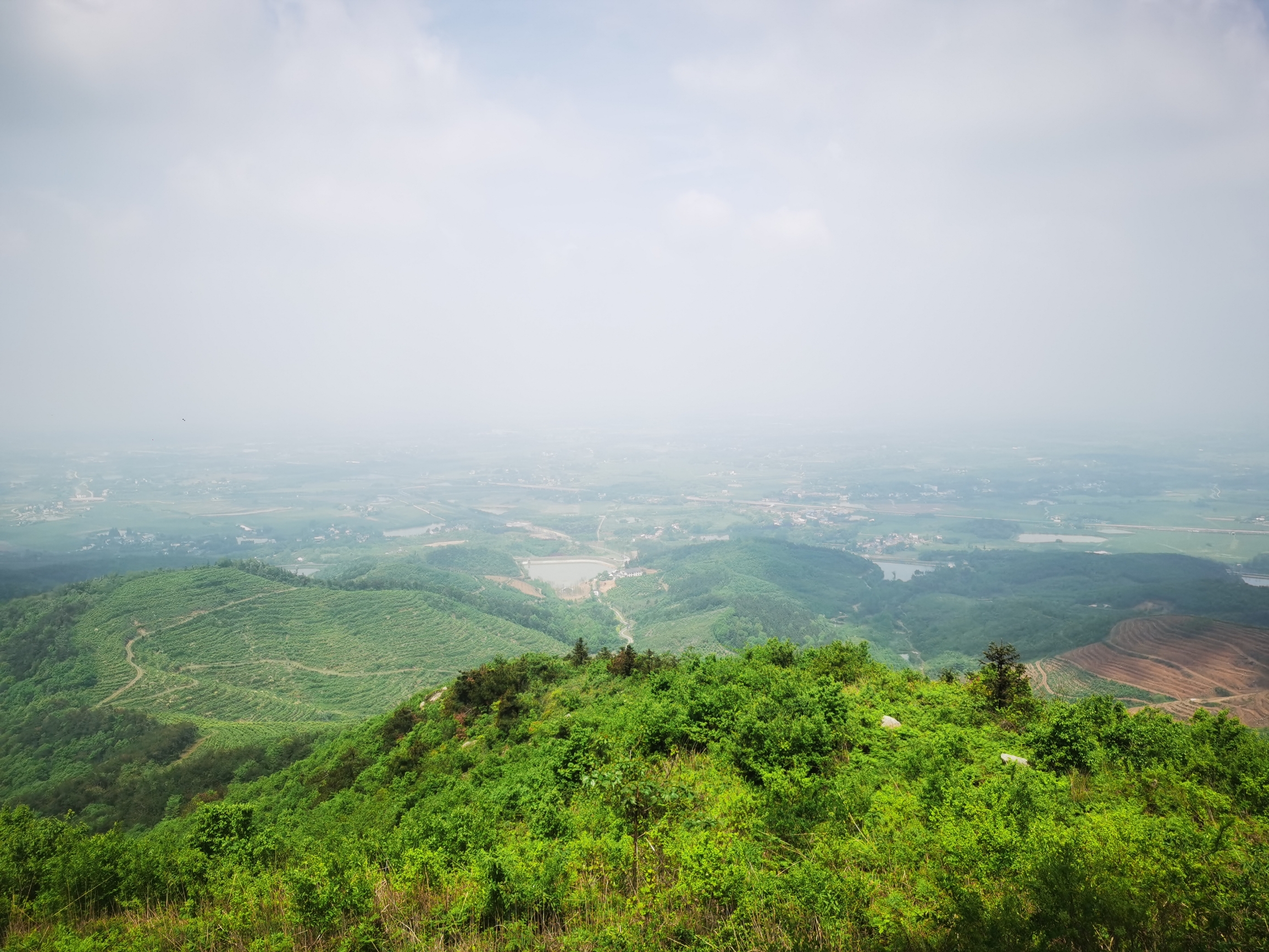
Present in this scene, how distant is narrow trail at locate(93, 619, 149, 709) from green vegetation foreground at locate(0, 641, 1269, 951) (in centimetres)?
3929

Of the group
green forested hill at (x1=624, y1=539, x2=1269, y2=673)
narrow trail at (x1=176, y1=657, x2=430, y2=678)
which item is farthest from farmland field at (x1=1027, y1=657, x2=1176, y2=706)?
narrow trail at (x1=176, y1=657, x2=430, y2=678)

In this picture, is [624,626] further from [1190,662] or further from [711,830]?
[711,830]

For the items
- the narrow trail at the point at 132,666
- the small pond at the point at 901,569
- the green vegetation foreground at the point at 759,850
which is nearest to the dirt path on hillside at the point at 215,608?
the narrow trail at the point at 132,666

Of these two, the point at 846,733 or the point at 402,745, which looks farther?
the point at 402,745

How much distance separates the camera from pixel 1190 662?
111 feet

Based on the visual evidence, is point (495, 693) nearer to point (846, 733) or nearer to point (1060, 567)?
point (846, 733)

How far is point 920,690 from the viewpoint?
12.8 m

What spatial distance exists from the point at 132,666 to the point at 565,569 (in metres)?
58.2

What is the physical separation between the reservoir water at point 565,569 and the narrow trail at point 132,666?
47510 millimetres

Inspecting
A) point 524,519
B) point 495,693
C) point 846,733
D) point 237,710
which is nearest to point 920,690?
point 846,733

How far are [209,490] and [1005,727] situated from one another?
182956mm

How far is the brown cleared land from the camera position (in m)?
28.0

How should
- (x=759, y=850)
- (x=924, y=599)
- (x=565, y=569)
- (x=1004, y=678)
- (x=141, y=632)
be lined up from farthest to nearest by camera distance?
(x=565, y=569)
(x=924, y=599)
(x=141, y=632)
(x=1004, y=678)
(x=759, y=850)

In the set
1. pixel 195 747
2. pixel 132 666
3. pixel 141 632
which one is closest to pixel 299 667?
pixel 132 666
